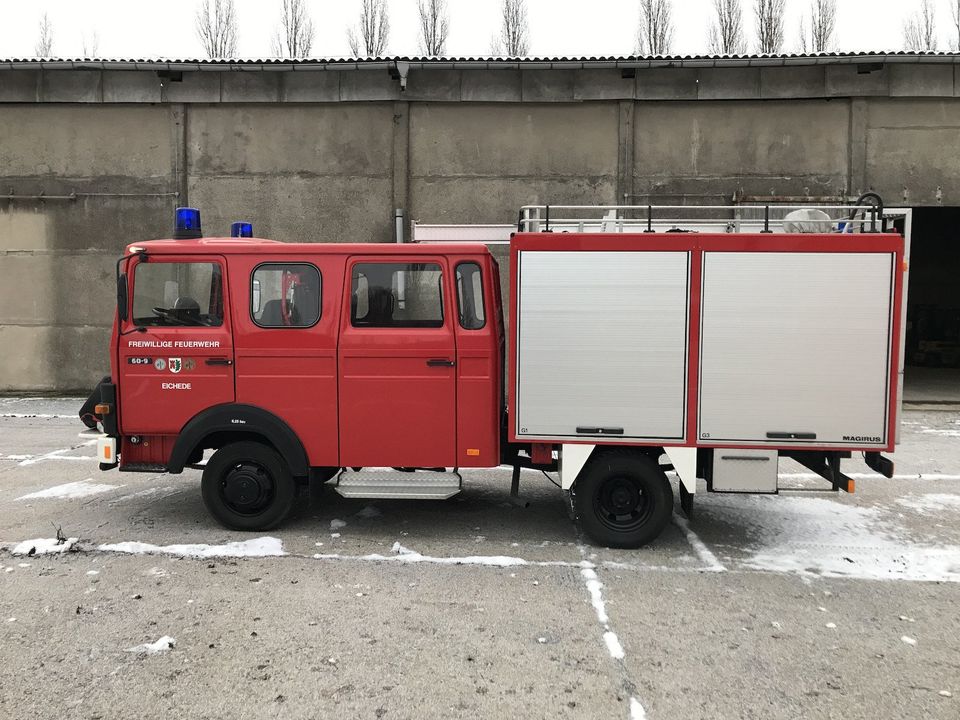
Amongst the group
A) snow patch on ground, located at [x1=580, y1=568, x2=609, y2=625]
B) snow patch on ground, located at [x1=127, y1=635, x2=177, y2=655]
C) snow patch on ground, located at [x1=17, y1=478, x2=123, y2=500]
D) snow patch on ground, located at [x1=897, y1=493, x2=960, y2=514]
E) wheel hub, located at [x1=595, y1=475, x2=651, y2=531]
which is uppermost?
wheel hub, located at [x1=595, y1=475, x2=651, y2=531]

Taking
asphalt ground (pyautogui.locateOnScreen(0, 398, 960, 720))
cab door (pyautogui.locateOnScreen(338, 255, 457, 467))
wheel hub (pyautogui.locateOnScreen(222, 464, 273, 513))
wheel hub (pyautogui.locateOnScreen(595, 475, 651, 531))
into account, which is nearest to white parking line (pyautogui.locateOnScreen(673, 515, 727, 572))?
asphalt ground (pyautogui.locateOnScreen(0, 398, 960, 720))

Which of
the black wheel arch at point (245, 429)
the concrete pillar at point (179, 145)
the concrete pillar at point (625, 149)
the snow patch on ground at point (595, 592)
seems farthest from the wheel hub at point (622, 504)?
the concrete pillar at point (179, 145)

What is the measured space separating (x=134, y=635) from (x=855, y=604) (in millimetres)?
4471

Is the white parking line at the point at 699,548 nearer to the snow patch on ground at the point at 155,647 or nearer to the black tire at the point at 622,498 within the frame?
the black tire at the point at 622,498

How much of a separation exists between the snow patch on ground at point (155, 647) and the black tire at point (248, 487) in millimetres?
1864

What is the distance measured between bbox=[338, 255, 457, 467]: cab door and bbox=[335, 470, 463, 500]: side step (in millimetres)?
130

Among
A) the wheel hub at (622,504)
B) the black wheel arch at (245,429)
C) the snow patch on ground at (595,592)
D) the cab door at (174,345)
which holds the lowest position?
the snow patch on ground at (595,592)

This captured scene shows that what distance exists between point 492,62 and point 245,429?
980 cm

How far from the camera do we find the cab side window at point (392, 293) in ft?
18.6

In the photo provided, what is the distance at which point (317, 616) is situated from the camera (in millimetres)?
4348

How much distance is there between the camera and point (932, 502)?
23.2ft

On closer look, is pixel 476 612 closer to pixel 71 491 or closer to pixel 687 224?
pixel 687 224

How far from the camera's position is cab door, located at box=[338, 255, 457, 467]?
18.5ft

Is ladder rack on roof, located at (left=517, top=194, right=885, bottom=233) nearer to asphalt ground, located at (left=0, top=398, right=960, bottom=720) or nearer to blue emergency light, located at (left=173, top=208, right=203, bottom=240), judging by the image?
asphalt ground, located at (left=0, top=398, right=960, bottom=720)
